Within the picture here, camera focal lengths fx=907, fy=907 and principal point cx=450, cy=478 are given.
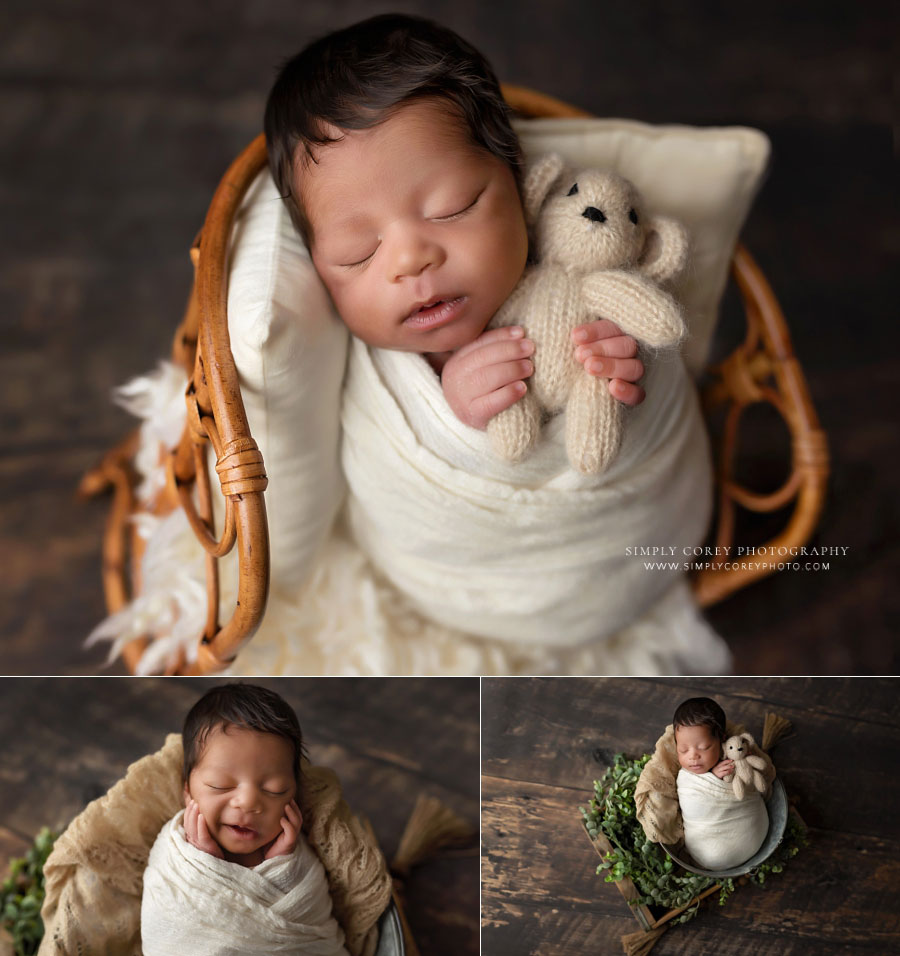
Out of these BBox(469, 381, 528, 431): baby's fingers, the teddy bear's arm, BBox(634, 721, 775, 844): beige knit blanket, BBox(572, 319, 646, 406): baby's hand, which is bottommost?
BBox(634, 721, 775, 844): beige knit blanket

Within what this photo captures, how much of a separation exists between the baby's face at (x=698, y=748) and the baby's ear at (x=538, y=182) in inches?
18.8

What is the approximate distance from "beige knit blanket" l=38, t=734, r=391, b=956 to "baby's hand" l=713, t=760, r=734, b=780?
0.29 m

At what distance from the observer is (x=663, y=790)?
752mm

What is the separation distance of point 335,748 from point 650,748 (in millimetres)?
267

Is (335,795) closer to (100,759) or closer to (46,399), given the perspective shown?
(100,759)

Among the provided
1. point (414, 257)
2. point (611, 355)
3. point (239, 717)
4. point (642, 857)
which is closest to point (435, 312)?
point (414, 257)

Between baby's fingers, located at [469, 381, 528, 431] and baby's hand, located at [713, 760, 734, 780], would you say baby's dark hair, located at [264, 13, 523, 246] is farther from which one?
baby's hand, located at [713, 760, 734, 780]

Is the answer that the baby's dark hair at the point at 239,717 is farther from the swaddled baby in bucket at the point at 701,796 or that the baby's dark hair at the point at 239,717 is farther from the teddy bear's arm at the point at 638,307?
the teddy bear's arm at the point at 638,307

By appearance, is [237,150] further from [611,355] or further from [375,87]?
[611,355]

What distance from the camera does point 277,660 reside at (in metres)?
0.96

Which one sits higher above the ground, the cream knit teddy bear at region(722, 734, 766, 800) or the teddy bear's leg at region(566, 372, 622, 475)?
the teddy bear's leg at region(566, 372, 622, 475)

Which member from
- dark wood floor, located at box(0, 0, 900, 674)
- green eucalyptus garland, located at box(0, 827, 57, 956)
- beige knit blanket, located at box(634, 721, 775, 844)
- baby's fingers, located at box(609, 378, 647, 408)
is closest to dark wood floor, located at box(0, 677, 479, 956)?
green eucalyptus garland, located at box(0, 827, 57, 956)

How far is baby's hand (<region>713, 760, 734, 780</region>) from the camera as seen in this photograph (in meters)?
0.75

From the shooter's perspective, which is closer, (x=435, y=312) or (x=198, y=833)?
(x=198, y=833)
